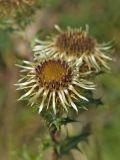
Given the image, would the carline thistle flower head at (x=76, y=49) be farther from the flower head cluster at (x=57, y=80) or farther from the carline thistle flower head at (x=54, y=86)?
the carline thistle flower head at (x=54, y=86)

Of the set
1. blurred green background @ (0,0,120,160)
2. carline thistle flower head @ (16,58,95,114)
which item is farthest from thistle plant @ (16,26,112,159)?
blurred green background @ (0,0,120,160)

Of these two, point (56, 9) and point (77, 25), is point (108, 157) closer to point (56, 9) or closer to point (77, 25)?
point (77, 25)

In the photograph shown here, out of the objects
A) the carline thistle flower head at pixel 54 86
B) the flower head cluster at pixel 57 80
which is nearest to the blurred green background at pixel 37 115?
the flower head cluster at pixel 57 80

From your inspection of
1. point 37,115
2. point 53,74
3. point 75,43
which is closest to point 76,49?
point 75,43

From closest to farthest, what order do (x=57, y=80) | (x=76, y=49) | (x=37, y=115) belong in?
(x=57, y=80) → (x=76, y=49) → (x=37, y=115)

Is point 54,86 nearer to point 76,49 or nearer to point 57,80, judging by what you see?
point 57,80
